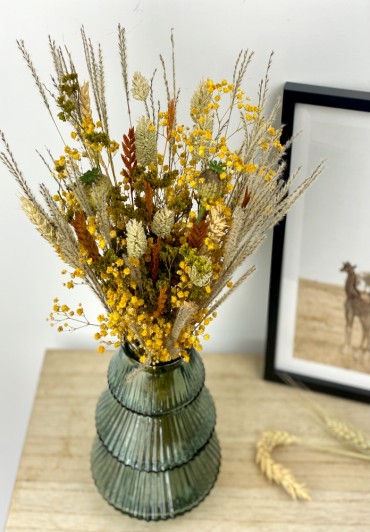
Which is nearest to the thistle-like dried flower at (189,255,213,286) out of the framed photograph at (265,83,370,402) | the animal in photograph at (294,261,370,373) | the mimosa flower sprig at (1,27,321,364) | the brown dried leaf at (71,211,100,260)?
the mimosa flower sprig at (1,27,321,364)

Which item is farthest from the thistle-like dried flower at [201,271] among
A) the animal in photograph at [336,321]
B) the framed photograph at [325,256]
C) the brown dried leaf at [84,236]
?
the animal in photograph at [336,321]

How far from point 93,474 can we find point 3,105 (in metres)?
0.56

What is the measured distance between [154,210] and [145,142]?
0.08 m

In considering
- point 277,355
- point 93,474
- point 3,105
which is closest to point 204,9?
point 3,105

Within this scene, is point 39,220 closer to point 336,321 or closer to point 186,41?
point 186,41

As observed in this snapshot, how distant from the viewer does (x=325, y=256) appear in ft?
3.32

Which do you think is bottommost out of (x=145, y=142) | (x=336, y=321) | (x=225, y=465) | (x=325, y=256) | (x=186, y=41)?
(x=225, y=465)

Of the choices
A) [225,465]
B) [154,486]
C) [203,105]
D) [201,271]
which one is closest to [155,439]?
[154,486]

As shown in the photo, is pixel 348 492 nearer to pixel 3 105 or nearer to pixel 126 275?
pixel 126 275

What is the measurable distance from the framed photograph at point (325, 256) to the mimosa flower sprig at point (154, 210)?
0.51ft

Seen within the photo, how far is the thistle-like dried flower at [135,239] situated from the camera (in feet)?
2.24

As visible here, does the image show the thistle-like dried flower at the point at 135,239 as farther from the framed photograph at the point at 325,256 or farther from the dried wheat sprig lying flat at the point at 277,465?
the dried wheat sprig lying flat at the point at 277,465

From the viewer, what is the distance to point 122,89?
952 millimetres

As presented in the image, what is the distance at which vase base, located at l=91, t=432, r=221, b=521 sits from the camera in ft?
3.06
